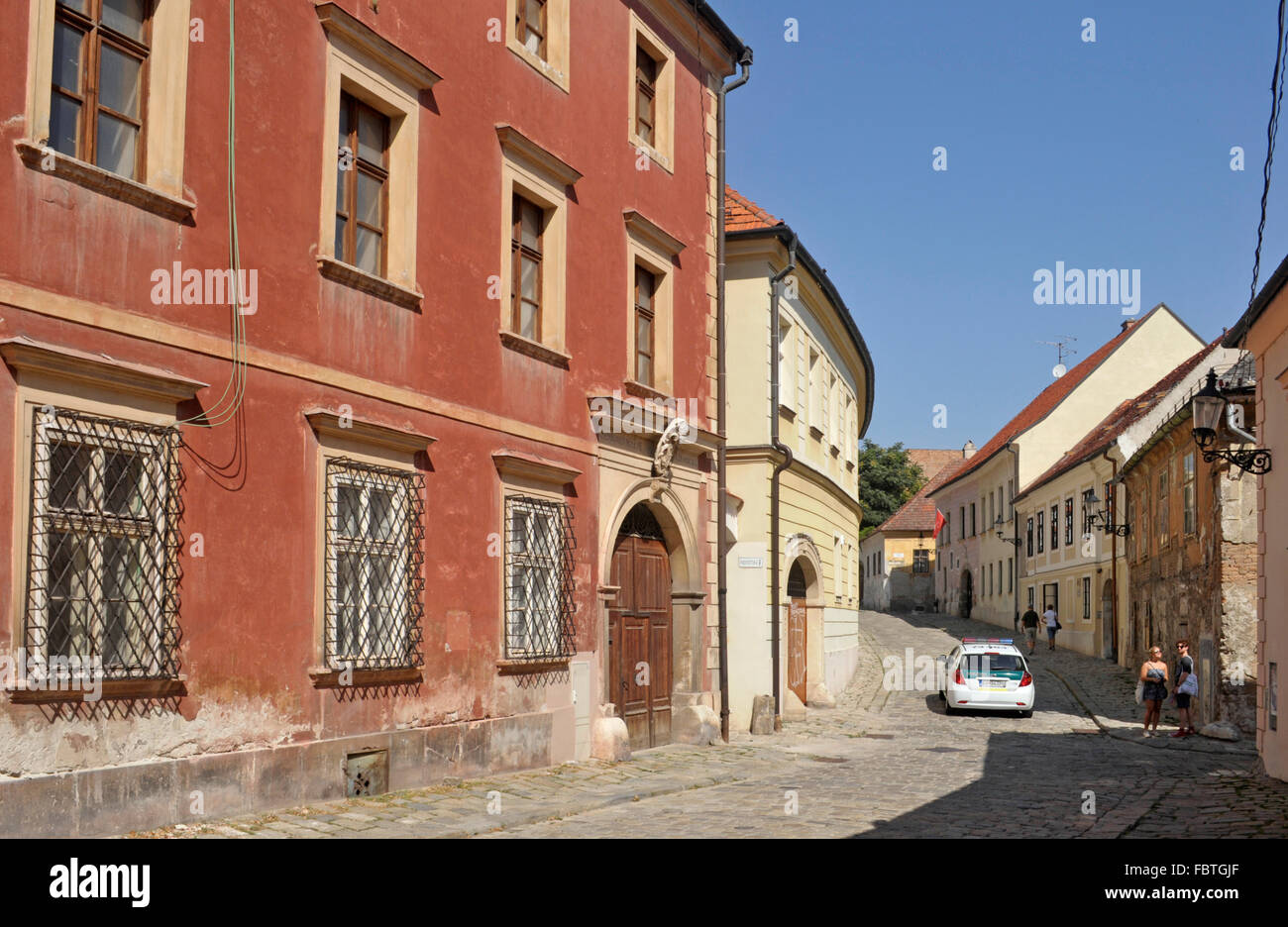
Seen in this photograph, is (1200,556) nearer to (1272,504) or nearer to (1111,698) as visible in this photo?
(1111,698)

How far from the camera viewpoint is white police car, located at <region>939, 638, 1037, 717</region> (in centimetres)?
2692

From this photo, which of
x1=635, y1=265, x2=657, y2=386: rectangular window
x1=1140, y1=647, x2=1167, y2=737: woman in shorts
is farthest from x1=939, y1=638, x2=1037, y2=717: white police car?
x1=635, y1=265, x2=657, y2=386: rectangular window

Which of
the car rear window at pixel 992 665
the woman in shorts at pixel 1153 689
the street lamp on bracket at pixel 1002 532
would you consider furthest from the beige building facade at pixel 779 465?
the street lamp on bracket at pixel 1002 532

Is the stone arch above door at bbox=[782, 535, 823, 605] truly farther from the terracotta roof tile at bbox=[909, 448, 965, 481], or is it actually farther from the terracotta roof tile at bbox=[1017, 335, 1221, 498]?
the terracotta roof tile at bbox=[909, 448, 965, 481]

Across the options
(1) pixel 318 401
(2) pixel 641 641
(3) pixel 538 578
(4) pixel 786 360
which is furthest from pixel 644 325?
(1) pixel 318 401

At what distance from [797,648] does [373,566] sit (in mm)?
15375

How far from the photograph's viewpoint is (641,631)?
1802cm

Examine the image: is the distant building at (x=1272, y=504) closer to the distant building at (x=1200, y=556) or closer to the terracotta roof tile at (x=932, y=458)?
the distant building at (x=1200, y=556)

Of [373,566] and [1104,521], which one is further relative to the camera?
[1104,521]

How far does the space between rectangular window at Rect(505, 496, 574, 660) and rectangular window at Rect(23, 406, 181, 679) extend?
5127 mm

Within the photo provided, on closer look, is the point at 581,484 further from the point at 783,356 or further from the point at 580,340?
the point at 783,356

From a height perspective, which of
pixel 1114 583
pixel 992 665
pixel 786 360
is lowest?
pixel 992 665

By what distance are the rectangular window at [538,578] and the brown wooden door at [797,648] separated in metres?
10.0
